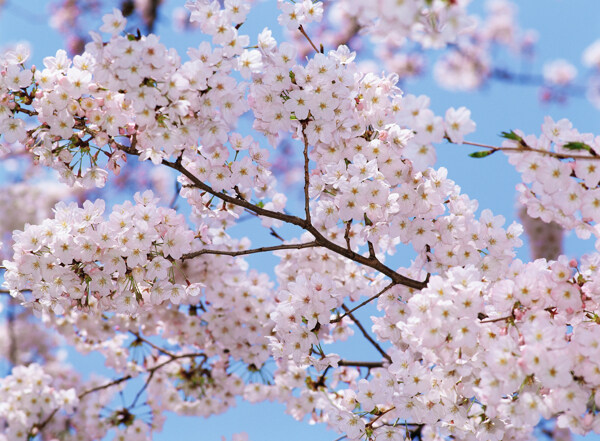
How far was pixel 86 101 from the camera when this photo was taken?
2879mm

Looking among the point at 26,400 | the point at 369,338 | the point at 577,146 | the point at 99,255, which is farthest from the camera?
the point at 26,400

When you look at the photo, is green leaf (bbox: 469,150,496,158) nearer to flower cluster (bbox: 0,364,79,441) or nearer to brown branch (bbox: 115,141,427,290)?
brown branch (bbox: 115,141,427,290)

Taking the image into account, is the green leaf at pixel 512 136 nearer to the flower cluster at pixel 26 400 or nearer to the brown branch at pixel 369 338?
the brown branch at pixel 369 338

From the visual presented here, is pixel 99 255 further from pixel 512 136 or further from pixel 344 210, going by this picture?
pixel 512 136

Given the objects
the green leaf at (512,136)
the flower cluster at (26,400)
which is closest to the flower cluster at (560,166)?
the green leaf at (512,136)

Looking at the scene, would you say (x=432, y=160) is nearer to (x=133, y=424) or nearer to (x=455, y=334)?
(x=455, y=334)

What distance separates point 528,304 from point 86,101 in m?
2.36

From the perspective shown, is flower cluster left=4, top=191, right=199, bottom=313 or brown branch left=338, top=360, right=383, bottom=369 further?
brown branch left=338, top=360, right=383, bottom=369

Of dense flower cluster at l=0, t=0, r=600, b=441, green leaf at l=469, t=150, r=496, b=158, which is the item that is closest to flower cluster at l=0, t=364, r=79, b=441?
dense flower cluster at l=0, t=0, r=600, b=441

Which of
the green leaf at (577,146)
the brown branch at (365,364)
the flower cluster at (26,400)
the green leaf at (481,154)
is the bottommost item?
the green leaf at (577,146)

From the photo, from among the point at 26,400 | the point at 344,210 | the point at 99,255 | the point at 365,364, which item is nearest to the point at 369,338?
the point at 365,364

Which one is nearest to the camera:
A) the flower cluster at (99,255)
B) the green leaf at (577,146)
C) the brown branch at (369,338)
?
the green leaf at (577,146)

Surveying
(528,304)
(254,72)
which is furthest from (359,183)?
(528,304)

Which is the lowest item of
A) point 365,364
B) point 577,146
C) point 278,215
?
point 577,146
